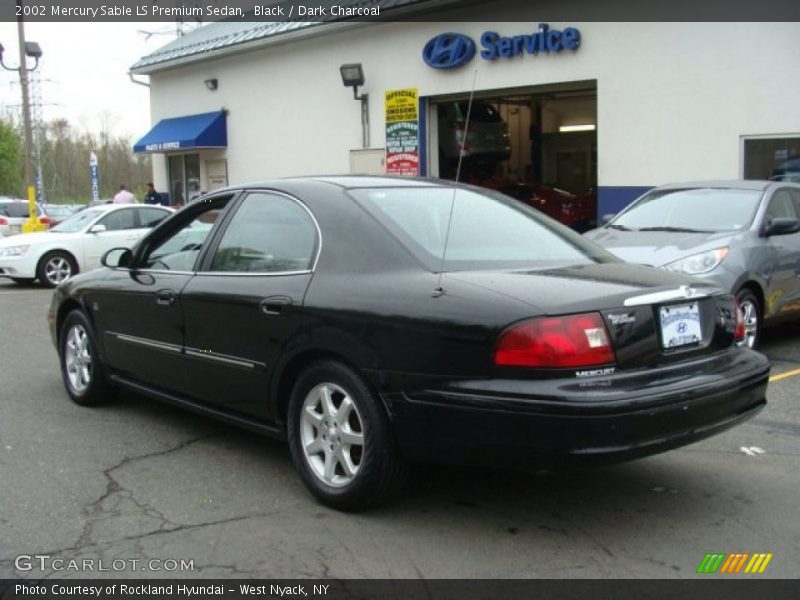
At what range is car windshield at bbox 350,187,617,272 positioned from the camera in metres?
4.08

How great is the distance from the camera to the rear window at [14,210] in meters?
26.6

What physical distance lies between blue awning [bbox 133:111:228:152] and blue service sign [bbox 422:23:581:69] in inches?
279

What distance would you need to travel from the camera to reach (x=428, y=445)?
3.65 m

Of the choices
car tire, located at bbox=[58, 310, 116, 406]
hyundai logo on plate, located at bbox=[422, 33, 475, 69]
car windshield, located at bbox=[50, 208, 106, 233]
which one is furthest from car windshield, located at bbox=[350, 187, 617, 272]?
car windshield, located at bbox=[50, 208, 106, 233]

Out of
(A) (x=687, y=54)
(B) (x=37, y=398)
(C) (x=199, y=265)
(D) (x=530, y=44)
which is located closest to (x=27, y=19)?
(D) (x=530, y=44)

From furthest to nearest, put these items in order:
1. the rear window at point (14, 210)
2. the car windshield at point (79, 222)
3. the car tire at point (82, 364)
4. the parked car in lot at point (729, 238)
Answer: the rear window at point (14, 210) → the car windshield at point (79, 222) → the parked car in lot at point (729, 238) → the car tire at point (82, 364)

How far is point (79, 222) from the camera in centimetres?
1539

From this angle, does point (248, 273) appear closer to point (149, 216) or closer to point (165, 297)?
point (165, 297)

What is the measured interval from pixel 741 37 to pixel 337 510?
34.6 feet

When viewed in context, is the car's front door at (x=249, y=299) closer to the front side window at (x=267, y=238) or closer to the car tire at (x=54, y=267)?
the front side window at (x=267, y=238)

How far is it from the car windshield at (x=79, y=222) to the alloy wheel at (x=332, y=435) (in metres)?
12.3

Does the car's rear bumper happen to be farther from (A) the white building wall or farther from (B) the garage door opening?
(B) the garage door opening

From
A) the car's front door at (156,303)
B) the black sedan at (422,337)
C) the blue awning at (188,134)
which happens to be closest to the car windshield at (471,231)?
the black sedan at (422,337)

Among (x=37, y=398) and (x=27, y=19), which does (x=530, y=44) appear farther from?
(x=27, y=19)
